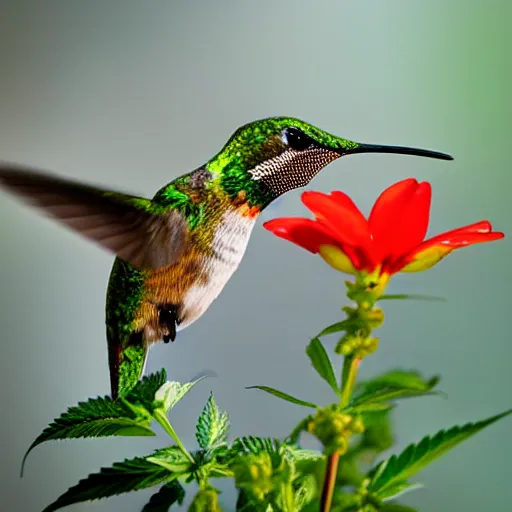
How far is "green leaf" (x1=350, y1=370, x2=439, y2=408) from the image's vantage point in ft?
1.69

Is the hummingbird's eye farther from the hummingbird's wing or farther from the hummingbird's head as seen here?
the hummingbird's wing

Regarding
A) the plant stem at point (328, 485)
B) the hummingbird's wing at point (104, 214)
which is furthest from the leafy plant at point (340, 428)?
the hummingbird's wing at point (104, 214)

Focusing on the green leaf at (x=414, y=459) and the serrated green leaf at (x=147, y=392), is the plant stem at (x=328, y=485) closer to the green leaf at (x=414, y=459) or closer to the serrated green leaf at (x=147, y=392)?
the green leaf at (x=414, y=459)

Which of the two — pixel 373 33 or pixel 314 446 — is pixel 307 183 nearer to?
pixel 373 33

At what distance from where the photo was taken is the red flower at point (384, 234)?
579mm

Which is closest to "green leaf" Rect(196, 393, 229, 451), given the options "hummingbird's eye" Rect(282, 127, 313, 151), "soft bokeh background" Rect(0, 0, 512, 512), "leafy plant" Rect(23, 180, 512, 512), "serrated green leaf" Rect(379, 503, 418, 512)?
"leafy plant" Rect(23, 180, 512, 512)

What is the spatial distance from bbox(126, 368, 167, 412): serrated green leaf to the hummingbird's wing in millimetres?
143

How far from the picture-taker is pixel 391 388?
1.75 ft

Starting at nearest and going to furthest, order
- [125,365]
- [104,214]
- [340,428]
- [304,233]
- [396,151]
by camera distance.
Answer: [340,428]
[304,233]
[104,214]
[396,151]
[125,365]

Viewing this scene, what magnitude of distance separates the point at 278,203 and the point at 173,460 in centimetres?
38

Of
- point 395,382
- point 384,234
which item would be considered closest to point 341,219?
point 384,234

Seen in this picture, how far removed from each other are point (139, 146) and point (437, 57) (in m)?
0.46

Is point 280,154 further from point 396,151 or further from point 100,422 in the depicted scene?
point 100,422

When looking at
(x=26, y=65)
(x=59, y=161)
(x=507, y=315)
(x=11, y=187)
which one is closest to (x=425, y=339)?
(x=507, y=315)
